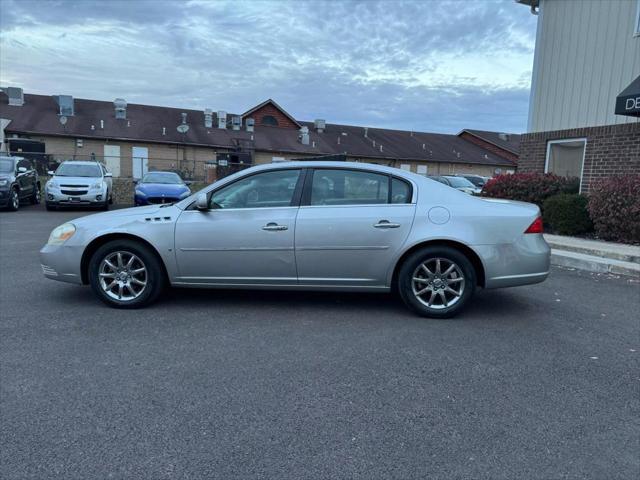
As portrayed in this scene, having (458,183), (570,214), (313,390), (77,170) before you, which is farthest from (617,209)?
(77,170)

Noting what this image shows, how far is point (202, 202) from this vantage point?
16.8 feet

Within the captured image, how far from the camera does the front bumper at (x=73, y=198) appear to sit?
15.3 m

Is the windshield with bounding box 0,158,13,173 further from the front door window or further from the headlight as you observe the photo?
the front door window

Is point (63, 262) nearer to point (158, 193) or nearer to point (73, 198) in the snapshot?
point (158, 193)

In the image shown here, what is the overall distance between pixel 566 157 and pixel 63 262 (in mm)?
11448

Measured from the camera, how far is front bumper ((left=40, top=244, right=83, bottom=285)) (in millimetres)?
5188

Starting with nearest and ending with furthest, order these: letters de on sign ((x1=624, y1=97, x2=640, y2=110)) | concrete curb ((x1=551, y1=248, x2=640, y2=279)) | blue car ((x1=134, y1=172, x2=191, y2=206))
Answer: concrete curb ((x1=551, y1=248, x2=640, y2=279)) → letters de on sign ((x1=624, y1=97, x2=640, y2=110)) → blue car ((x1=134, y1=172, x2=191, y2=206))

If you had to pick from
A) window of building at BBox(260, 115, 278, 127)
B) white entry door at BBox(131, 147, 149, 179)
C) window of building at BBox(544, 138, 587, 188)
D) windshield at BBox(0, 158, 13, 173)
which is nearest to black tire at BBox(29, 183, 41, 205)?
windshield at BBox(0, 158, 13, 173)

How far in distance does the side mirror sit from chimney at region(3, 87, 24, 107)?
38.2m

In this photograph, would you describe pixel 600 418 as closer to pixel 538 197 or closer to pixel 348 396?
pixel 348 396

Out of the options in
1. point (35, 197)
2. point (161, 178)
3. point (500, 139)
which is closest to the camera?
point (161, 178)

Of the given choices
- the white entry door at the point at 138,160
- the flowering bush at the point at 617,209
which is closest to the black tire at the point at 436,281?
the flowering bush at the point at 617,209

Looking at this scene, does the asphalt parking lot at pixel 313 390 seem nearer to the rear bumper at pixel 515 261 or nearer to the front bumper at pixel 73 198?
the rear bumper at pixel 515 261

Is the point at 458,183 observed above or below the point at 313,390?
above
